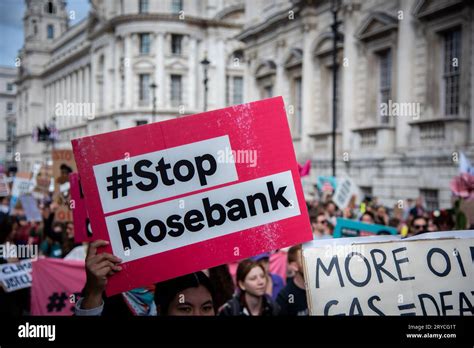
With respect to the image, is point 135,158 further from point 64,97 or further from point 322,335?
point 64,97

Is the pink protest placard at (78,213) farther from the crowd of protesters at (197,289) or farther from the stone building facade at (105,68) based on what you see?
the stone building facade at (105,68)

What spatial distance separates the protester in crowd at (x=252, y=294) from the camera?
15.0 feet

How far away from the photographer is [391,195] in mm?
13172

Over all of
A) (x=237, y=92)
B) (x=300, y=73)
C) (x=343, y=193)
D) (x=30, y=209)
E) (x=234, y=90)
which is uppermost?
(x=300, y=73)

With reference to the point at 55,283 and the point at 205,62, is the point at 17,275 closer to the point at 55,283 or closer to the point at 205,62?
the point at 55,283

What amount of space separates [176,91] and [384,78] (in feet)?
22.8

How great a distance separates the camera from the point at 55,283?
5973 millimetres

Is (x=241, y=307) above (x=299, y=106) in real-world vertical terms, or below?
below

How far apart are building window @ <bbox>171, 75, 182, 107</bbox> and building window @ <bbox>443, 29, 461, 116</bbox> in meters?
5.95

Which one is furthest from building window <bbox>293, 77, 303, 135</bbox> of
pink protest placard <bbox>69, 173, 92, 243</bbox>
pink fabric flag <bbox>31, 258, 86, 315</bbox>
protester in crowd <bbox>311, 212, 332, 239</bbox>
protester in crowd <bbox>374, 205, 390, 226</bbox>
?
pink protest placard <bbox>69, 173, 92, 243</bbox>

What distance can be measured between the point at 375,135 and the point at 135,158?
11.5 metres

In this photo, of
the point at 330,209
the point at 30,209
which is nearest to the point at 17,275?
the point at 30,209

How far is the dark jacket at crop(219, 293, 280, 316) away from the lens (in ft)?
14.5

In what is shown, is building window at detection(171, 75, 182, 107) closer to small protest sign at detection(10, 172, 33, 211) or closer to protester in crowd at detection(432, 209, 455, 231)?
small protest sign at detection(10, 172, 33, 211)
